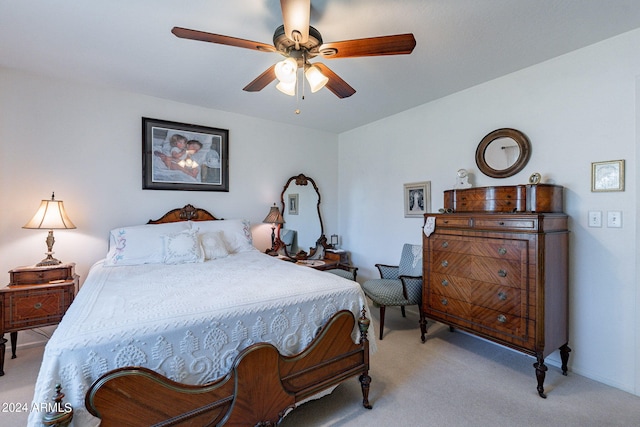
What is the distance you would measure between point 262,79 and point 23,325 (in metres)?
2.74

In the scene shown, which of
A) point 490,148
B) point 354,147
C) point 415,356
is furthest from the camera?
point 354,147

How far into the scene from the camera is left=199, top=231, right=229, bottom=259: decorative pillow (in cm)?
287

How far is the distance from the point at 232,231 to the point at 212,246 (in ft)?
1.45

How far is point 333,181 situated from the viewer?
4.69 metres

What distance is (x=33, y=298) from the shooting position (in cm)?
228

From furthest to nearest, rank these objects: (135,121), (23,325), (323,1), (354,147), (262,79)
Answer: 1. (354,147)
2. (135,121)
3. (23,325)
4. (262,79)
5. (323,1)

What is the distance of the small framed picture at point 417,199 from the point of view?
333 cm

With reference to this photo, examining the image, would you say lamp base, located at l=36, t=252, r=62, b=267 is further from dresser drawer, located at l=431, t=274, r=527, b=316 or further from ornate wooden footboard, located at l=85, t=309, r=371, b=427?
dresser drawer, located at l=431, t=274, r=527, b=316

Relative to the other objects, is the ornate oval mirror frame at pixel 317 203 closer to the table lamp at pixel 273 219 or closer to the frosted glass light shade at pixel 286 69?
the table lamp at pixel 273 219

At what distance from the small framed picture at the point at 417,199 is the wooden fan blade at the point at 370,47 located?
200 centimetres

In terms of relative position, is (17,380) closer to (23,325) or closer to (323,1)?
(23,325)

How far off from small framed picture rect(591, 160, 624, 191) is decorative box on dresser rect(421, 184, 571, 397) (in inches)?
8.9

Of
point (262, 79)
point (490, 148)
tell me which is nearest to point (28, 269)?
point (262, 79)

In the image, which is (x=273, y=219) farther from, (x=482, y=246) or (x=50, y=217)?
(x=482, y=246)
